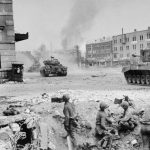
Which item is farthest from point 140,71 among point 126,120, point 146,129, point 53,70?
point 53,70

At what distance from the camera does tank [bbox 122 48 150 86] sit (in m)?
23.5

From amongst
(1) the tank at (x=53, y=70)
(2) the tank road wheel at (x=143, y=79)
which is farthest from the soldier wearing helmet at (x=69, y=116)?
(1) the tank at (x=53, y=70)

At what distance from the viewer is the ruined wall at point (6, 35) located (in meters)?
26.5

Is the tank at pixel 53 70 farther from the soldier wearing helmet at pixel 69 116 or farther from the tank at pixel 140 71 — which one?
the soldier wearing helmet at pixel 69 116

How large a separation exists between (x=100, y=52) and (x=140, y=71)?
227ft

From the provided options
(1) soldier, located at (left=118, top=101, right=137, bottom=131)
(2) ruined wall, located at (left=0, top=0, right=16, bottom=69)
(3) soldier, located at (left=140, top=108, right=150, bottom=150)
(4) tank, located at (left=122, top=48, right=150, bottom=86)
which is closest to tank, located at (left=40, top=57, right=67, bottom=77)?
(2) ruined wall, located at (left=0, top=0, right=16, bottom=69)

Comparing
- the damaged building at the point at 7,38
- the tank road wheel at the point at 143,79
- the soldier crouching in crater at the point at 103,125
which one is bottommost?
the soldier crouching in crater at the point at 103,125

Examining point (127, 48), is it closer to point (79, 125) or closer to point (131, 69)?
point (131, 69)

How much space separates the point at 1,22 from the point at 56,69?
1194cm

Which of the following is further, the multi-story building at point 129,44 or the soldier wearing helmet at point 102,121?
the multi-story building at point 129,44

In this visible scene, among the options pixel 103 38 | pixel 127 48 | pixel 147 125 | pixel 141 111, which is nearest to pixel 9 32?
pixel 141 111

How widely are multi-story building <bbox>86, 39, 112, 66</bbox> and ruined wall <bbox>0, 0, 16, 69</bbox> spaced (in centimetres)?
5523

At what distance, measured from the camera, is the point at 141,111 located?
41.1 ft

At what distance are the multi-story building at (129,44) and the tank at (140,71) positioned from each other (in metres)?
46.2
